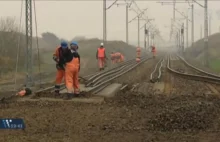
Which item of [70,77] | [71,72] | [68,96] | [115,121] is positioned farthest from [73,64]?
[115,121]

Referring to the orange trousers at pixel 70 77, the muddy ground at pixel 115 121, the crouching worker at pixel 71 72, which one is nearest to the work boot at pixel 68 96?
the crouching worker at pixel 71 72

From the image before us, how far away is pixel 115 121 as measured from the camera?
417 inches

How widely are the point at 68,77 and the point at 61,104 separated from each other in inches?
64.4

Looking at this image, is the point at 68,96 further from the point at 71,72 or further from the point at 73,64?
the point at 73,64

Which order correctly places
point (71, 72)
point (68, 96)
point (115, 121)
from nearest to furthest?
1. point (115, 121)
2. point (68, 96)
3. point (71, 72)

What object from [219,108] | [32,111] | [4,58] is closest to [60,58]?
[32,111]

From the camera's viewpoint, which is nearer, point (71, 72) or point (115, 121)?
point (115, 121)

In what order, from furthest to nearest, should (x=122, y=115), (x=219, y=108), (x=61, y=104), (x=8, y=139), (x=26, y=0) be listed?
(x=26, y=0) → (x=61, y=104) → (x=219, y=108) → (x=122, y=115) → (x=8, y=139)

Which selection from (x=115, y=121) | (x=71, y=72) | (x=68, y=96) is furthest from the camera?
(x=71, y=72)

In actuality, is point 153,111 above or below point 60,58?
below

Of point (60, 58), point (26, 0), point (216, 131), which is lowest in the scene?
point (216, 131)

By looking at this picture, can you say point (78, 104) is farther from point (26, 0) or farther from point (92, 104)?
point (26, 0)

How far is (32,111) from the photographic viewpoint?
39.3ft

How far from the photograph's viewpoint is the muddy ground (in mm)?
8922
